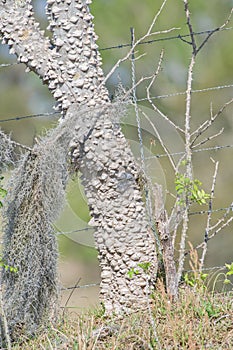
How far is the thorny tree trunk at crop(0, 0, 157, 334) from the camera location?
8.93 feet

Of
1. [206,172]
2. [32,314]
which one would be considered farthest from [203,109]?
[32,314]

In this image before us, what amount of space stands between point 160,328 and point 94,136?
89 cm

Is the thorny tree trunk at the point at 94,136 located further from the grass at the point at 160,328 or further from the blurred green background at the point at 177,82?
the blurred green background at the point at 177,82

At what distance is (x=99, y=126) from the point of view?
2.71 metres

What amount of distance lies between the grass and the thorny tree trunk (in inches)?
6.5

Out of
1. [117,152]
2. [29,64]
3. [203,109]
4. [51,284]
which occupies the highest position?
[203,109]

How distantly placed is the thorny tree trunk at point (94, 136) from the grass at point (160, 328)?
164 millimetres

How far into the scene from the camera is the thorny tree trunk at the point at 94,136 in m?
2.72

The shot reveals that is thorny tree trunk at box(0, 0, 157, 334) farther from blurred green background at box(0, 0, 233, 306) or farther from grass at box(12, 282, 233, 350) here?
blurred green background at box(0, 0, 233, 306)

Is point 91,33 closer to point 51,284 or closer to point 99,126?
point 99,126

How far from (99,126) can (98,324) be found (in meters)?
0.90

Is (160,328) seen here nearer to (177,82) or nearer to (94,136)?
(94,136)

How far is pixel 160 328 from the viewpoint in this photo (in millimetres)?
2432

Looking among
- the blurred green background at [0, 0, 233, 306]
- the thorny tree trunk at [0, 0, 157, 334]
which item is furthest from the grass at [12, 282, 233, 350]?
the blurred green background at [0, 0, 233, 306]
